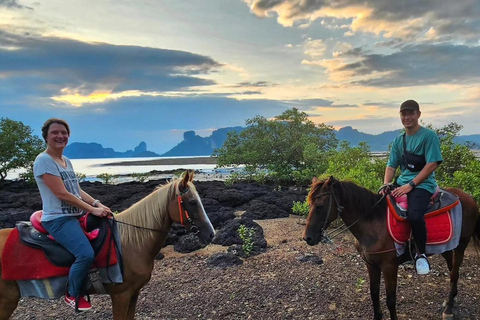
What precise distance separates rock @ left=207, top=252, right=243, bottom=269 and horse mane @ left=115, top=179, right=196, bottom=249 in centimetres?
305

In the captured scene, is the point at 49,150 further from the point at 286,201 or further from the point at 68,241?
the point at 286,201

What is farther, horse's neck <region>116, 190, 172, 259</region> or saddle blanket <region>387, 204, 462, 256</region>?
saddle blanket <region>387, 204, 462, 256</region>

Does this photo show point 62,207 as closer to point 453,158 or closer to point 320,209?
point 320,209

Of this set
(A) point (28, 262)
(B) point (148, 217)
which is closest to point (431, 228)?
(B) point (148, 217)

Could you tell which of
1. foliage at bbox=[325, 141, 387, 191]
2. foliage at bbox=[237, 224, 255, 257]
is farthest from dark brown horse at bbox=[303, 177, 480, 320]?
foliage at bbox=[325, 141, 387, 191]

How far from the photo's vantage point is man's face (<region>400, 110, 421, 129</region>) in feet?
12.6

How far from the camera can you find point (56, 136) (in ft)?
10.5

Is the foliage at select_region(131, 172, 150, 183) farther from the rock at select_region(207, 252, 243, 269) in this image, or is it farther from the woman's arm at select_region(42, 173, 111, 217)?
the woman's arm at select_region(42, 173, 111, 217)

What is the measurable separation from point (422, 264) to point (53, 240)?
395 cm

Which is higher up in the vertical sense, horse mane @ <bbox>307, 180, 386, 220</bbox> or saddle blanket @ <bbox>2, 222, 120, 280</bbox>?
horse mane @ <bbox>307, 180, 386, 220</bbox>

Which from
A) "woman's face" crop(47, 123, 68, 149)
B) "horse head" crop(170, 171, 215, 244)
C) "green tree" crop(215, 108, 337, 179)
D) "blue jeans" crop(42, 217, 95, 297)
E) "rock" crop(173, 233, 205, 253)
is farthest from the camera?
"green tree" crop(215, 108, 337, 179)

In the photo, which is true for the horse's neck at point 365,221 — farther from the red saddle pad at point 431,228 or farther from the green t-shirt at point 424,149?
the green t-shirt at point 424,149

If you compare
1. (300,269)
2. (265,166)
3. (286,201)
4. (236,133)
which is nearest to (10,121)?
(236,133)

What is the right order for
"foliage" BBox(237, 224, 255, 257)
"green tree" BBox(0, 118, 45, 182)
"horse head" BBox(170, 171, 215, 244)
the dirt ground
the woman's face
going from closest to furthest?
the woman's face, "horse head" BBox(170, 171, 215, 244), the dirt ground, "foliage" BBox(237, 224, 255, 257), "green tree" BBox(0, 118, 45, 182)
